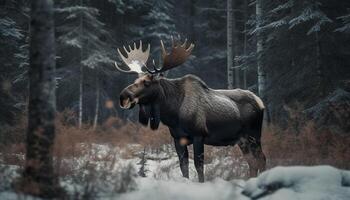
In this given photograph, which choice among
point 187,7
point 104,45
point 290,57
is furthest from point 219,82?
point 290,57

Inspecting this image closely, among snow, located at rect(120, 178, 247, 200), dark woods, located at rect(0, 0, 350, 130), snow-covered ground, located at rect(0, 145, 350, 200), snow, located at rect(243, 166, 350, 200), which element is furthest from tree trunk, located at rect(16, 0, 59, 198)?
dark woods, located at rect(0, 0, 350, 130)

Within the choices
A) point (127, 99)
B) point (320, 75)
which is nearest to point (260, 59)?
point (320, 75)

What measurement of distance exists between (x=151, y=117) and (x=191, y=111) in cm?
75

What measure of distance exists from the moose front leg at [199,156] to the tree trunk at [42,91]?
328cm

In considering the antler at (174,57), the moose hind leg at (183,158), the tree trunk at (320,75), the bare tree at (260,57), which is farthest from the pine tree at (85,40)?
the moose hind leg at (183,158)

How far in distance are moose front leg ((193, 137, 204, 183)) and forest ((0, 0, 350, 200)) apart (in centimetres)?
10

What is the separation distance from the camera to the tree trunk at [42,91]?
5582 millimetres

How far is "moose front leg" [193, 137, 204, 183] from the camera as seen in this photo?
835 centimetres

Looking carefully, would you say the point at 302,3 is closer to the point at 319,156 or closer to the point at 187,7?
the point at 319,156

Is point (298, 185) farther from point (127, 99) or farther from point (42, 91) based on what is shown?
point (127, 99)

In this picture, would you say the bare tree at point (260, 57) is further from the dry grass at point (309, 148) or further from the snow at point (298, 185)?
the snow at point (298, 185)

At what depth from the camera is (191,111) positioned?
341 inches

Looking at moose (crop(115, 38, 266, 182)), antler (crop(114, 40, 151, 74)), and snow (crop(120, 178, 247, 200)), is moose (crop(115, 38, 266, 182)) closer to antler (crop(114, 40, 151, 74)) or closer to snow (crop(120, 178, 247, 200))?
antler (crop(114, 40, 151, 74))

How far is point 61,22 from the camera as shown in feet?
73.3
